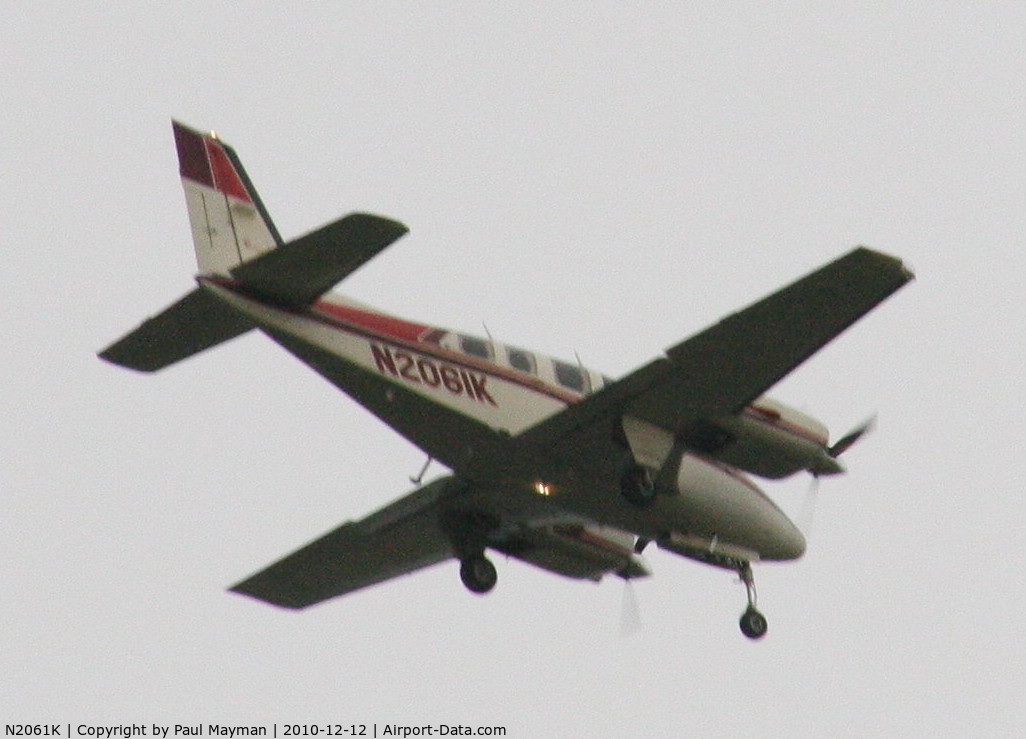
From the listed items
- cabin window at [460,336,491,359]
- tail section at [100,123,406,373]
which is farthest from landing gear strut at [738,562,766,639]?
tail section at [100,123,406,373]

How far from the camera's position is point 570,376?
2742cm

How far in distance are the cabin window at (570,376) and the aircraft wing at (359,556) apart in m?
2.54

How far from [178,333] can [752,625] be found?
8977 mm

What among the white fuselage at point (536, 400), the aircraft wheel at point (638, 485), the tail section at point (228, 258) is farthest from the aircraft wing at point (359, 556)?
the tail section at point (228, 258)

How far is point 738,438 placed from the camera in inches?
1073

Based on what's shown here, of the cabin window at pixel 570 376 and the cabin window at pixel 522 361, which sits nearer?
the cabin window at pixel 522 361

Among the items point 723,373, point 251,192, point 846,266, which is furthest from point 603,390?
point 251,192

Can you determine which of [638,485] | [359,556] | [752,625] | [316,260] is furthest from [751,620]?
[316,260]

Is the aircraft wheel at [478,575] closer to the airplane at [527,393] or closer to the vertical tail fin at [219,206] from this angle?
the airplane at [527,393]

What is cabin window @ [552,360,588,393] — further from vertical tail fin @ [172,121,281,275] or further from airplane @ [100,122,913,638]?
vertical tail fin @ [172,121,281,275]

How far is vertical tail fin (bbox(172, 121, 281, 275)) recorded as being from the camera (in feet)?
86.8

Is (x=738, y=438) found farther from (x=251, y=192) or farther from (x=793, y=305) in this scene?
(x=251, y=192)

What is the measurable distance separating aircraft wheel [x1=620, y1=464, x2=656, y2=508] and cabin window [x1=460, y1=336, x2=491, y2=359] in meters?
2.35

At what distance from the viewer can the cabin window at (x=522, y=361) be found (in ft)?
88.2
